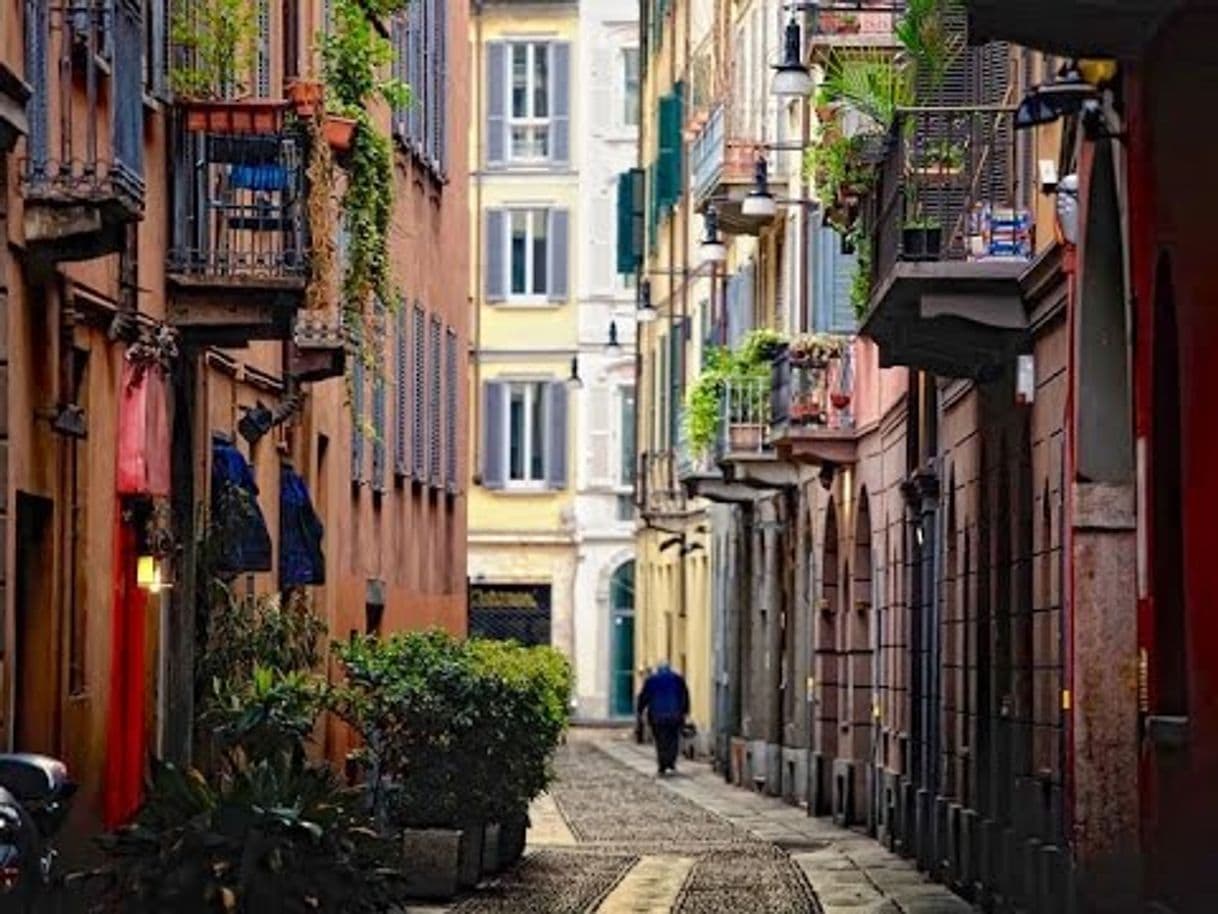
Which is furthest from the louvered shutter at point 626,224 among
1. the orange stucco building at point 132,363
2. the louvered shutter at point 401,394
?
the orange stucco building at point 132,363

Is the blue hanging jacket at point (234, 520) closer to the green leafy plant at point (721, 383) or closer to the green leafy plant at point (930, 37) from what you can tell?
the green leafy plant at point (930, 37)

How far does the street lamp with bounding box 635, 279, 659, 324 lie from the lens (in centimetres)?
6938

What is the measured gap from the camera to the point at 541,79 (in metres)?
83.8

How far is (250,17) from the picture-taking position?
2728 centimetres

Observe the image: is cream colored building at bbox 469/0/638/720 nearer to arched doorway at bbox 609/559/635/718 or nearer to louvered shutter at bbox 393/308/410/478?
arched doorway at bbox 609/559/635/718

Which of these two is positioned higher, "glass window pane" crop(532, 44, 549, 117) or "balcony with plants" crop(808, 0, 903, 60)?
"glass window pane" crop(532, 44, 549, 117)

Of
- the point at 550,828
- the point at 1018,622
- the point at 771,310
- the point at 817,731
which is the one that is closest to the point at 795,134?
the point at 771,310

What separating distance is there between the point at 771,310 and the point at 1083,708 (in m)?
28.5

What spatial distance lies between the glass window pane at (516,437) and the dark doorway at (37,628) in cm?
6029

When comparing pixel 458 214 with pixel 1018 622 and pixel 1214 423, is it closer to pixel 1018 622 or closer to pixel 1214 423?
pixel 1018 622

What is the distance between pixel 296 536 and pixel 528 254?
50984mm

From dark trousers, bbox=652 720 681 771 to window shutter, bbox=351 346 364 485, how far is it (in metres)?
20.0

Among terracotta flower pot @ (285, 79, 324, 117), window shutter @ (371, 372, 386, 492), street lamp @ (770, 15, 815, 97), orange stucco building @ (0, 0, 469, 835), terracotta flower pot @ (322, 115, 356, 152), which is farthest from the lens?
window shutter @ (371, 372, 386, 492)

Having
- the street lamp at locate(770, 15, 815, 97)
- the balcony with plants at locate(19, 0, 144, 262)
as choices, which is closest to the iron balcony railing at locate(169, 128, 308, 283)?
the balcony with plants at locate(19, 0, 144, 262)
